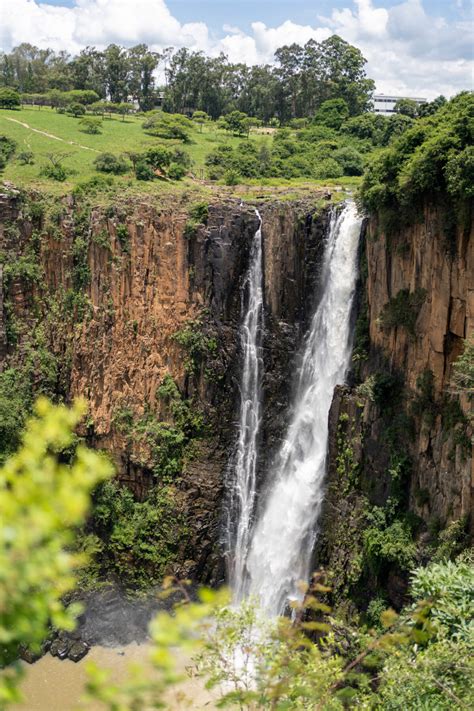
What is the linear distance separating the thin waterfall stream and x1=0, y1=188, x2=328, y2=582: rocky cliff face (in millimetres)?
424

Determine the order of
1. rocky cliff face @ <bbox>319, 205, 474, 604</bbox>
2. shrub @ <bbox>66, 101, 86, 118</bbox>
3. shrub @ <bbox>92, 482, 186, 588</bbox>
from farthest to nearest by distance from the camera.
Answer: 1. shrub @ <bbox>66, 101, 86, 118</bbox>
2. shrub @ <bbox>92, 482, 186, 588</bbox>
3. rocky cliff face @ <bbox>319, 205, 474, 604</bbox>

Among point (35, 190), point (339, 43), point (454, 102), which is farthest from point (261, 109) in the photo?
point (454, 102)

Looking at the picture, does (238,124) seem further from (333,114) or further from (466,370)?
(466,370)

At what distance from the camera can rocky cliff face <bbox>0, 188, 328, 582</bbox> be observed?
69.3ft

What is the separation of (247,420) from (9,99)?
3251 centimetres

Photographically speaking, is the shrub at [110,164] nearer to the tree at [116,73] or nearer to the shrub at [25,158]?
the shrub at [25,158]

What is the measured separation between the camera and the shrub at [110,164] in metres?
28.7

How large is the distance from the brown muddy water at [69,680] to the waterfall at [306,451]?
11.2ft

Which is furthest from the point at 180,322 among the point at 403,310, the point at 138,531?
the point at 403,310

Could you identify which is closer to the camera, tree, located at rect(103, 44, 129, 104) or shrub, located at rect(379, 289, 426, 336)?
shrub, located at rect(379, 289, 426, 336)

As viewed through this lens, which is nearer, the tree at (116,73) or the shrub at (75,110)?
the shrub at (75,110)

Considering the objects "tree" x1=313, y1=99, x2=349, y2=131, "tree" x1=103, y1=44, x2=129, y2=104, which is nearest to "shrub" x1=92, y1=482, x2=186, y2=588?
"tree" x1=313, y1=99, x2=349, y2=131

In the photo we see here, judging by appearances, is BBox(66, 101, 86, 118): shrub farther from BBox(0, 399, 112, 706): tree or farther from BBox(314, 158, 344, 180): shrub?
BBox(0, 399, 112, 706): tree

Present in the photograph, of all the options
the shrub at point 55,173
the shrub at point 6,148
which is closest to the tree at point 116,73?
the shrub at point 6,148
